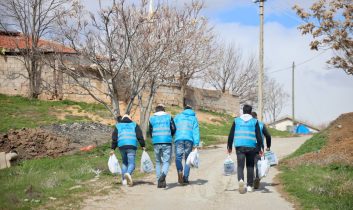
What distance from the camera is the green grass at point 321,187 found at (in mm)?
9453

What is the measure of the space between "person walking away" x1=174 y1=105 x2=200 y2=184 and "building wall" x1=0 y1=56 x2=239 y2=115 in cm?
1307

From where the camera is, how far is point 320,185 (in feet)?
36.8

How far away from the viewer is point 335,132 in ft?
73.4

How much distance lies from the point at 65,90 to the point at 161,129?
24.6m

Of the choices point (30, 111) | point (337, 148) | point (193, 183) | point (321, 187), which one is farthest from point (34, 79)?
point (321, 187)

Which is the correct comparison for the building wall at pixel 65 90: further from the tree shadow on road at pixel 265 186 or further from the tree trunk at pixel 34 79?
the tree shadow on road at pixel 265 186

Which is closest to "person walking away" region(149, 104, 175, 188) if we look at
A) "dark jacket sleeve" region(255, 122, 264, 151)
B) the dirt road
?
the dirt road

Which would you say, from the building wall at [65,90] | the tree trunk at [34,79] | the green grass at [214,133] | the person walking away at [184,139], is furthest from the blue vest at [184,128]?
the tree trunk at [34,79]

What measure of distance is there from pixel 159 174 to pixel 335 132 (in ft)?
42.3

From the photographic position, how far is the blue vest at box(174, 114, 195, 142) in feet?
38.7

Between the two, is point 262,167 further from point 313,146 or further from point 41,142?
point 41,142

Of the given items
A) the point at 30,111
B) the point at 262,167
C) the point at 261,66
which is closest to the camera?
the point at 262,167

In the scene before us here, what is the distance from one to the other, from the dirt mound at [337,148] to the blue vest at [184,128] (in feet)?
18.5

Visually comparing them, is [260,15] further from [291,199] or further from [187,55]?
[291,199]
